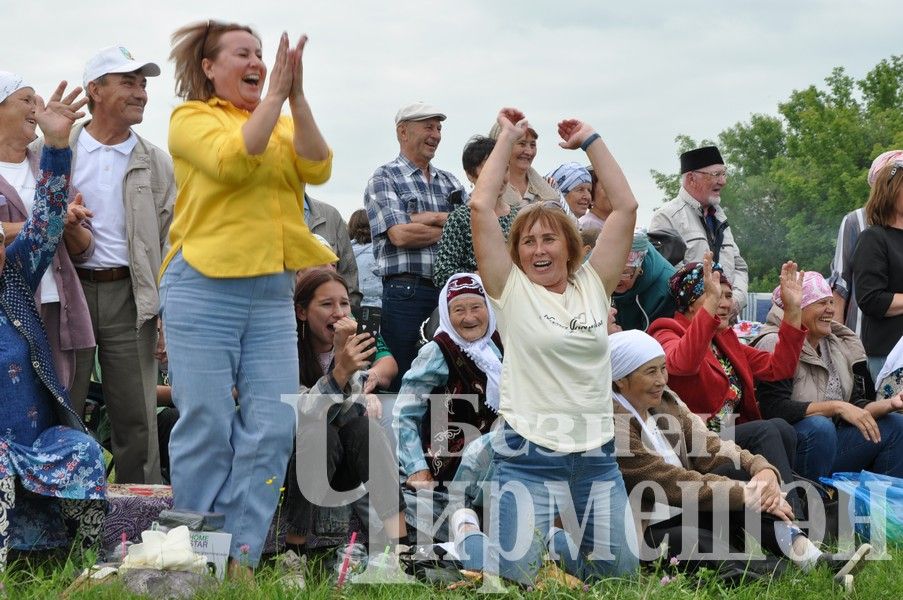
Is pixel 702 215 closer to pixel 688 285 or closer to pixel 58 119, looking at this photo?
pixel 688 285

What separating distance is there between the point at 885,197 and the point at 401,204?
9.84 ft

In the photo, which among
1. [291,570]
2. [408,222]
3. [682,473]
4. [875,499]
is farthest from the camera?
[408,222]

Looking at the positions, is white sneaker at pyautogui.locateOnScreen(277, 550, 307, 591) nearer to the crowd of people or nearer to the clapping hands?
the crowd of people

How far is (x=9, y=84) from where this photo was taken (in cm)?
574

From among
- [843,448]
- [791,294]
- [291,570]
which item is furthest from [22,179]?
[843,448]

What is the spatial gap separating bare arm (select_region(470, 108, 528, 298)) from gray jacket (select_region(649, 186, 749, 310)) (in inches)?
118

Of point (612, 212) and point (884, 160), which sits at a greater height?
point (884, 160)

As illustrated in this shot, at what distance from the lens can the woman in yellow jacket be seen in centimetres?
468

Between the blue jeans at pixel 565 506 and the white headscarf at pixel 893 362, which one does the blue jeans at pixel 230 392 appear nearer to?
the blue jeans at pixel 565 506

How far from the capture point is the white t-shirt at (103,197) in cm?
583

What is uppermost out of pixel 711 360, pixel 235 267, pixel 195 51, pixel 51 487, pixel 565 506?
pixel 195 51

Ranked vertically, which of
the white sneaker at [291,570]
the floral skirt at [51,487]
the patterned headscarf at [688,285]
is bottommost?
the white sneaker at [291,570]

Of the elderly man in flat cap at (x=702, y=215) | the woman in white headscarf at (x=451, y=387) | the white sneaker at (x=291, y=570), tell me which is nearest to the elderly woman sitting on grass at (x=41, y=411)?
the white sneaker at (x=291, y=570)

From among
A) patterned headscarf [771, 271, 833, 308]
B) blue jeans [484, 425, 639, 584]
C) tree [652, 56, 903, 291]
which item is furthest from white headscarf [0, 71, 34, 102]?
tree [652, 56, 903, 291]
